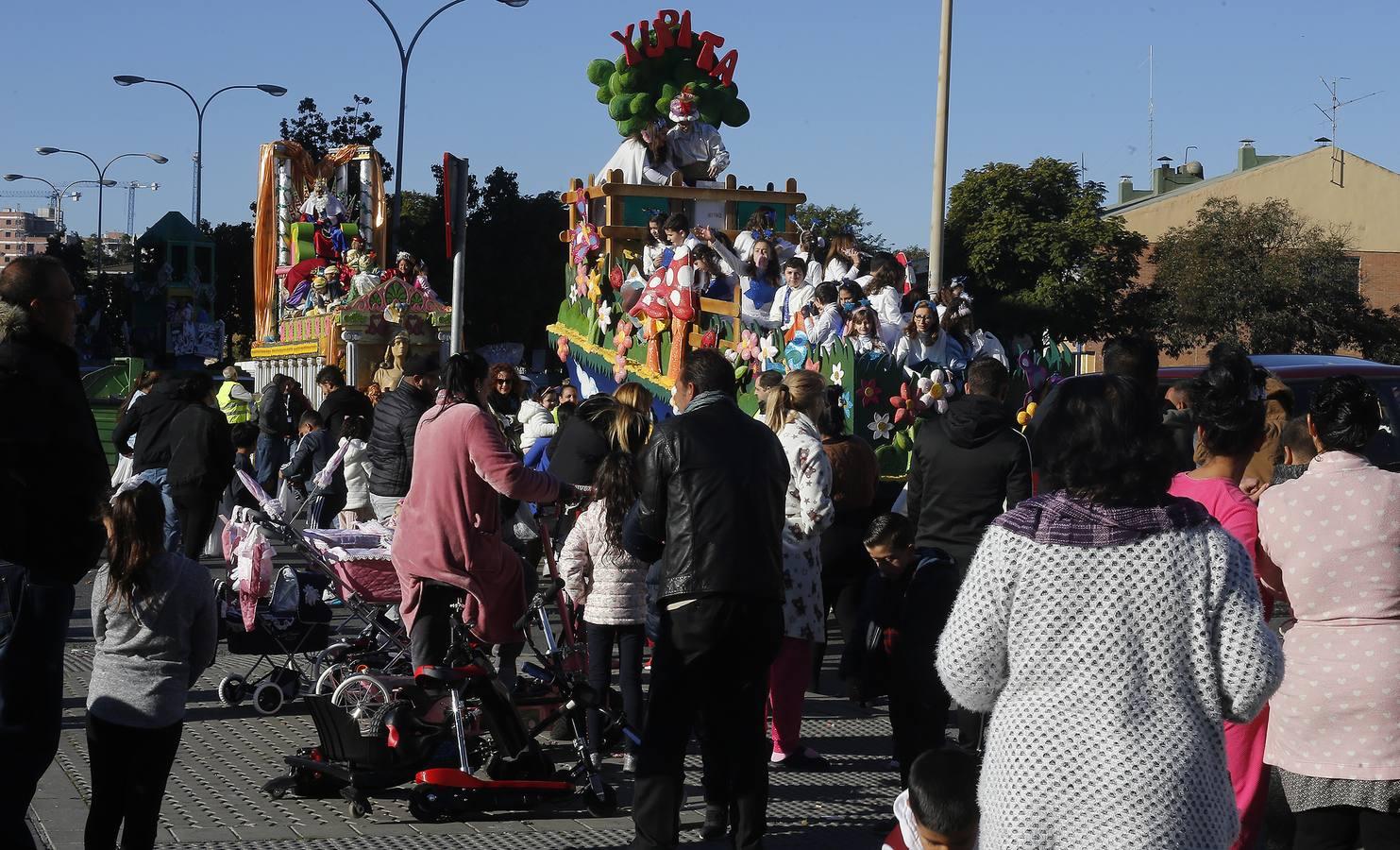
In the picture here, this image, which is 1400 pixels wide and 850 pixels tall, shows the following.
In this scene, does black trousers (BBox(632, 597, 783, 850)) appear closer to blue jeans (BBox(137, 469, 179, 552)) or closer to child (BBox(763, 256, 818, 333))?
blue jeans (BBox(137, 469, 179, 552))

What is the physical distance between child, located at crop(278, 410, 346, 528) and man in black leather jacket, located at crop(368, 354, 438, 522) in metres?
3.69

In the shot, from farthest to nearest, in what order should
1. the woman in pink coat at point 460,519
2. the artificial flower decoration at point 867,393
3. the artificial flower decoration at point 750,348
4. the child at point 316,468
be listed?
the child at point 316,468 → the artificial flower decoration at point 750,348 → the artificial flower decoration at point 867,393 → the woman in pink coat at point 460,519

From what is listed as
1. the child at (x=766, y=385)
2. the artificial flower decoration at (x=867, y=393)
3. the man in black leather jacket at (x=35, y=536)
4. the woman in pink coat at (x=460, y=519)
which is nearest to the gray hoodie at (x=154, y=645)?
the man in black leather jacket at (x=35, y=536)

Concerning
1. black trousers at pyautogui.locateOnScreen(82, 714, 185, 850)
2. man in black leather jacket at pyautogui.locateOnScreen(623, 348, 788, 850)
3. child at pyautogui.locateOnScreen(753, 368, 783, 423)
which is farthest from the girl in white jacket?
black trousers at pyautogui.locateOnScreen(82, 714, 185, 850)

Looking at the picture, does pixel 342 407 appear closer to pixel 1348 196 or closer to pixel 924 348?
pixel 924 348

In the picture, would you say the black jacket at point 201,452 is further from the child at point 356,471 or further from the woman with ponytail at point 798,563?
the woman with ponytail at point 798,563

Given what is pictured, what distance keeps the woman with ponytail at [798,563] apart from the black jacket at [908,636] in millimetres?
1010

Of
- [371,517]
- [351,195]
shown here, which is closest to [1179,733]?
[371,517]

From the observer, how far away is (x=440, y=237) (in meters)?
58.2

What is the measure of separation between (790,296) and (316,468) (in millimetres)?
4456

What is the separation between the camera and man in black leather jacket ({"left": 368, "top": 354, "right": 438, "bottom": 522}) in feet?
27.9

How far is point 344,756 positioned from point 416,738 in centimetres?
30

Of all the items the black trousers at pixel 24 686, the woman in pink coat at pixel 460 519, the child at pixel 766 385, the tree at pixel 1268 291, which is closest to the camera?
the black trousers at pixel 24 686

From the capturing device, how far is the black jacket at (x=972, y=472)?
6.48m
